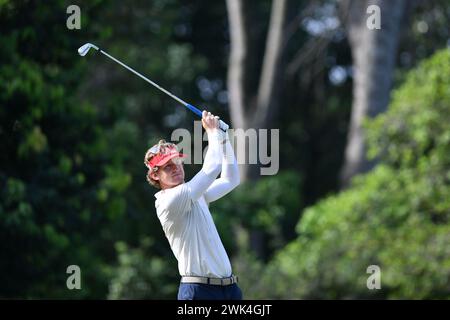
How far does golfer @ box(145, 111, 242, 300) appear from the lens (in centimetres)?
658

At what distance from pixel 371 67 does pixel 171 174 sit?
12.0m

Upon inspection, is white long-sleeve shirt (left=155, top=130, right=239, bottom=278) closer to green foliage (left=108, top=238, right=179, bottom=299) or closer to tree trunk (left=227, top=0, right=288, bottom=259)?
green foliage (left=108, top=238, right=179, bottom=299)

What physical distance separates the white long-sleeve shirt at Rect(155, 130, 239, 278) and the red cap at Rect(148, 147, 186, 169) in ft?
0.62

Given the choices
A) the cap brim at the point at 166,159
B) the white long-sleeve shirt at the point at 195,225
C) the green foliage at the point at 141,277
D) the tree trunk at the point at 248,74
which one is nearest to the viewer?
the white long-sleeve shirt at the point at 195,225

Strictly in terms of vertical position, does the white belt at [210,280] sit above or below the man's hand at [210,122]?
below

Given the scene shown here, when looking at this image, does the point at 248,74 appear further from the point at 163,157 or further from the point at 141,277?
the point at 163,157

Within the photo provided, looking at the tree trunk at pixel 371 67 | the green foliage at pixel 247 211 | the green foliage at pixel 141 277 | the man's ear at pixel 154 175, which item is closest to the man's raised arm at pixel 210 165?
the man's ear at pixel 154 175

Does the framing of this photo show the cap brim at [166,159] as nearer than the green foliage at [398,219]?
Yes

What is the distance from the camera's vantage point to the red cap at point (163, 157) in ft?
21.9

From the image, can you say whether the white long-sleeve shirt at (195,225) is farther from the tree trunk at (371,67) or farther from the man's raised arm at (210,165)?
the tree trunk at (371,67)

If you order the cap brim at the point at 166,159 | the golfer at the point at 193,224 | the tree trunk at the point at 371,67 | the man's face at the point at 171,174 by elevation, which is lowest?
the golfer at the point at 193,224

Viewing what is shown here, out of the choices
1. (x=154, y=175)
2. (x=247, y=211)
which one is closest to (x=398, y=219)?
(x=247, y=211)
